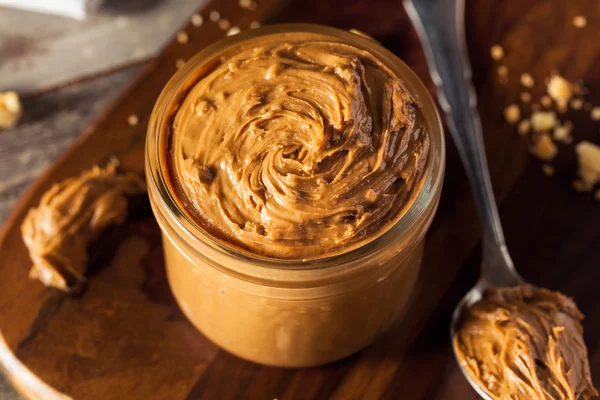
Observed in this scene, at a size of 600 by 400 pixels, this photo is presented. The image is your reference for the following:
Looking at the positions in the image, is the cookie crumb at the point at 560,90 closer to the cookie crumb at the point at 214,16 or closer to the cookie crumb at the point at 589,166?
the cookie crumb at the point at 589,166

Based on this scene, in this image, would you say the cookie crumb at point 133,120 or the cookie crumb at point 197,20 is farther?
the cookie crumb at point 197,20

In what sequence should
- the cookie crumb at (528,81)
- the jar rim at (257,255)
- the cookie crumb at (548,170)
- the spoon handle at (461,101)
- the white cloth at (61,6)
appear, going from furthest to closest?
the white cloth at (61,6)
the cookie crumb at (528,81)
the cookie crumb at (548,170)
the spoon handle at (461,101)
the jar rim at (257,255)

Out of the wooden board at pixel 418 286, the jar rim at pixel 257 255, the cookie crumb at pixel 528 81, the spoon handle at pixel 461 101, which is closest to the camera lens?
the jar rim at pixel 257 255

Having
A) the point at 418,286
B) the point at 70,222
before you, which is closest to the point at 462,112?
the point at 418,286

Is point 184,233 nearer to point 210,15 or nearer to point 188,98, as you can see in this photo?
point 188,98

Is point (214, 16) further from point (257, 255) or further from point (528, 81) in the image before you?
point (257, 255)

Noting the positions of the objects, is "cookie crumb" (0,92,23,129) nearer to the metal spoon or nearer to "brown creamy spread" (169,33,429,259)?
"brown creamy spread" (169,33,429,259)

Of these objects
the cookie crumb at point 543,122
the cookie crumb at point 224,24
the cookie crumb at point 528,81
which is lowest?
the cookie crumb at point 224,24

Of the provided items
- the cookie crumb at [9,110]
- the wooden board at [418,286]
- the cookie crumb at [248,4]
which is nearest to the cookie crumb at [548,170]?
the wooden board at [418,286]
